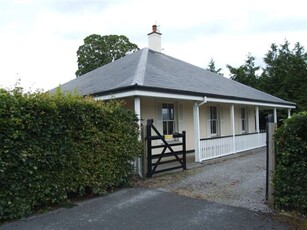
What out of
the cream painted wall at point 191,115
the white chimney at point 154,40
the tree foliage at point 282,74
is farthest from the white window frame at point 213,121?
the tree foliage at point 282,74

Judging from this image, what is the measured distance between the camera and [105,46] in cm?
3641

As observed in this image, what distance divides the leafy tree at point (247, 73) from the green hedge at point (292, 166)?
78.5ft

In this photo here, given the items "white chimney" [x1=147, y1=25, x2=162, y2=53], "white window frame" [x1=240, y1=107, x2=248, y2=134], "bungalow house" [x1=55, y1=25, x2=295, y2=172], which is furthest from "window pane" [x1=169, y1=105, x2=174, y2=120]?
"white window frame" [x1=240, y1=107, x2=248, y2=134]

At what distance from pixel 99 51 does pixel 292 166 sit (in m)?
34.7

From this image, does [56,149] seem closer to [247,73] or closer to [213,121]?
[213,121]

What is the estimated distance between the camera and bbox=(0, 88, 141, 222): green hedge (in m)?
4.67

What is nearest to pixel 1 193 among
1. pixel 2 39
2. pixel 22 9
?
pixel 22 9

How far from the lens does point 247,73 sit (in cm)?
3125

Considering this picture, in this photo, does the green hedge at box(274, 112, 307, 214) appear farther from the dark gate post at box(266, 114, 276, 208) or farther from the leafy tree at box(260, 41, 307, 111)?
the leafy tree at box(260, 41, 307, 111)

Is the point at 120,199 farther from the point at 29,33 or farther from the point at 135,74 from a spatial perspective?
the point at 29,33

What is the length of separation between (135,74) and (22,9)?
196 inches

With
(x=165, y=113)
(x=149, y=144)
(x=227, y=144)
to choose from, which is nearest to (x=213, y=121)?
(x=227, y=144)

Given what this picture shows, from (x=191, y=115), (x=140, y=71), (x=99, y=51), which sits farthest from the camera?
(x=99, y=51)

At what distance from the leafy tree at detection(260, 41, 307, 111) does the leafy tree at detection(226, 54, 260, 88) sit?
1.47 meters
